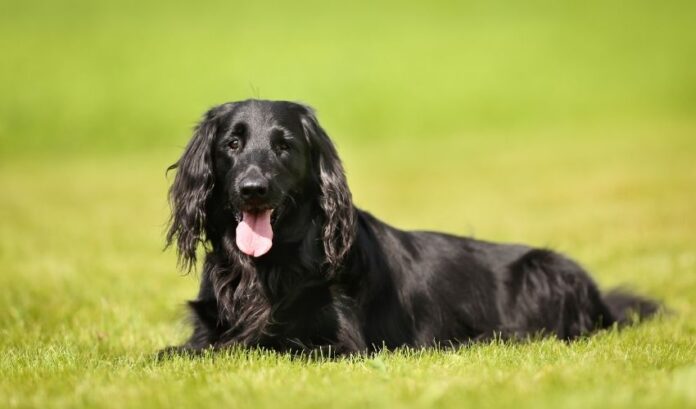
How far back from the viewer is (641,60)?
4109 cm

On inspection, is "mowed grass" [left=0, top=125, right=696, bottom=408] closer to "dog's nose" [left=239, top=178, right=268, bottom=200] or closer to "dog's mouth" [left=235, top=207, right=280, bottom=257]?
"dog's mouth" [left=235, top=207, right=280, bottom=257]

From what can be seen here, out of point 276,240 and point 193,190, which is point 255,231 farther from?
point 193,190

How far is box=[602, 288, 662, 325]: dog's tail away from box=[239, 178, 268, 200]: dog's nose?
3628mm

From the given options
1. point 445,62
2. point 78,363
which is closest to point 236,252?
point 78,363

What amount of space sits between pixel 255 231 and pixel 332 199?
1.71ft

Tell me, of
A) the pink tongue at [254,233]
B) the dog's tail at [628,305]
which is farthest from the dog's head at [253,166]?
the dog's tail at [628,305]

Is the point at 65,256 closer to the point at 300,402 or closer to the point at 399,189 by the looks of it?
the point at 300,402

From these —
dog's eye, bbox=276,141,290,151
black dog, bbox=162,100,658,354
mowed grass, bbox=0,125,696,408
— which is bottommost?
mowed grass, bbox=0,125,696,408

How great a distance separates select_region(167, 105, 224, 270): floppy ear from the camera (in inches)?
235

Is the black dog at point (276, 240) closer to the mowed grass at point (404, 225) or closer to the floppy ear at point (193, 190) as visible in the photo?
the floppy ear at point (193, 190)

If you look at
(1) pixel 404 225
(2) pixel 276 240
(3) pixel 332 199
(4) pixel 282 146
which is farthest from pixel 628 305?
(1) pixel 404 225

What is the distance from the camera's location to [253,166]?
18.6 feet

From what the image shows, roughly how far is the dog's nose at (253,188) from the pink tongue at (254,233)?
8.0 inches

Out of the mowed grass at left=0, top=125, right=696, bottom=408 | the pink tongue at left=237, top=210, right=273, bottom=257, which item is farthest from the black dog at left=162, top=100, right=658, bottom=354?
the mowed grass at left=0, top=125, right=696, bottom=408
